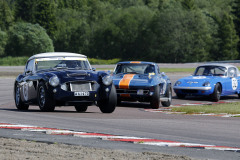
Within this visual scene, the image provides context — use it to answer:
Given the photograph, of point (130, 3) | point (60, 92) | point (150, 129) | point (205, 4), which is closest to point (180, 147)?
point (150, 129)

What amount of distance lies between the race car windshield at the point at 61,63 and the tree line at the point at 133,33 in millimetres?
86446

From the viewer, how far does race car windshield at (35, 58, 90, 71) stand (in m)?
14.7

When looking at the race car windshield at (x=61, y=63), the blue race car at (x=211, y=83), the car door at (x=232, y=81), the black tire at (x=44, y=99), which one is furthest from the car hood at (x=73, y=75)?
the car door at (x=232, y=81)

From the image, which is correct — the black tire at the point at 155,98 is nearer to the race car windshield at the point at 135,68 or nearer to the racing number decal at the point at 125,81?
the racing number decal at the point at 125,81

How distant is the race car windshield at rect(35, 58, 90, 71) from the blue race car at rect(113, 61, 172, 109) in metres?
2.25

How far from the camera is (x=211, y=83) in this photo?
20734 mm

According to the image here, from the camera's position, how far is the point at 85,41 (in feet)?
387

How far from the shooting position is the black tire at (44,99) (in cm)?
1344

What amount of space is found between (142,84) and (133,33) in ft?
320

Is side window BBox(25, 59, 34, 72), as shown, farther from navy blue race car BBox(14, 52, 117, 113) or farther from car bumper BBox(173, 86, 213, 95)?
car bumper BBox(173, 86, 213, 95)

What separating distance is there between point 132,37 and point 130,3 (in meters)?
39.0

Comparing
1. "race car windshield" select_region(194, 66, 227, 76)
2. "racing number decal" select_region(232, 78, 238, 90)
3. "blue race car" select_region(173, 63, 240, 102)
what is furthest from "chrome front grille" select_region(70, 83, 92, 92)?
"racing number decal" select_region(232, 78, 238, 90)

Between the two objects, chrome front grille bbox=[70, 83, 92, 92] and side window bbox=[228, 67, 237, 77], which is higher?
chrome front grille bbox=[70, 83, 92, 92]

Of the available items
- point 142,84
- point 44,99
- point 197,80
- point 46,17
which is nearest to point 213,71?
point 197,80
